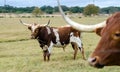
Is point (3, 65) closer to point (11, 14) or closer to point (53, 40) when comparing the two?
point (53, 40)

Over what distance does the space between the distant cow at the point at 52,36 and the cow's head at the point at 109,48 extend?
36.7ft

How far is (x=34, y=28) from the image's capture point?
51.8ft

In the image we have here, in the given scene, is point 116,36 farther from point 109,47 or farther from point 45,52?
point 45,52

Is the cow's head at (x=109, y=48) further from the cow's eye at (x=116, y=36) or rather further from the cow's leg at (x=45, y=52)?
the cow's leg at (x=45, y=52)

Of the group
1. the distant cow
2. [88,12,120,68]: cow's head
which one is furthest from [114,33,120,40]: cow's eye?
the distant cow

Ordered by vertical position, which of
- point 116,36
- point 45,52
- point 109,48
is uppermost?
point 116,36

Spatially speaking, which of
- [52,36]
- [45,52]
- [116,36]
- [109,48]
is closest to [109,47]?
[109,48]

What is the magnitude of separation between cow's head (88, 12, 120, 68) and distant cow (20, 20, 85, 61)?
11187 mm

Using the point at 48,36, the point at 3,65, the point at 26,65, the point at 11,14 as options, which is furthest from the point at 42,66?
the point at 11,14

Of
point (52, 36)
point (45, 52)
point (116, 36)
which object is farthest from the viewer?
point (52, 36)

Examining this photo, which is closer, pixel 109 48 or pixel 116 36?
pixel 116 36

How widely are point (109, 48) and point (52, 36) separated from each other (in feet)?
39.2

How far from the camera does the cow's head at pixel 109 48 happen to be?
4.38m

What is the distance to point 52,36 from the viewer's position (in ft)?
53.7
